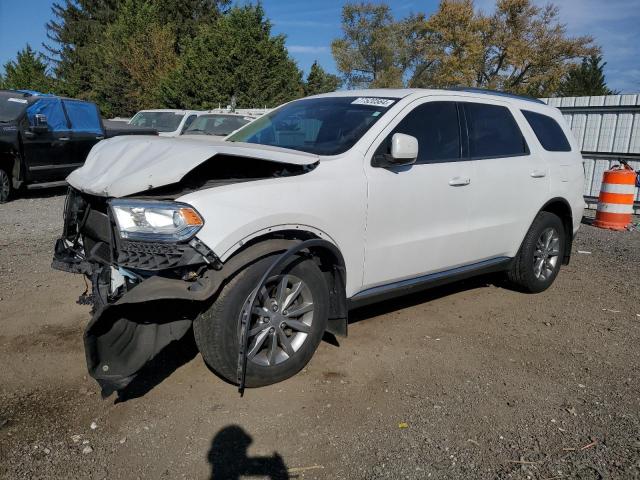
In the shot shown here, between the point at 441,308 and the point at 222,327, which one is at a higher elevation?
the point at 222,327

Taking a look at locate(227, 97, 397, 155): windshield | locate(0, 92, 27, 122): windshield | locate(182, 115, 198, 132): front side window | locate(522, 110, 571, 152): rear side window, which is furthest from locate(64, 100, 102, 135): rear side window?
locate(522, 110, 571, 152): rear side window

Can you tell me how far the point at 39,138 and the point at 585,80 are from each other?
39672 mm

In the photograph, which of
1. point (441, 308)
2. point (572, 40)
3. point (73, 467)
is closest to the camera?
point (73, 467)

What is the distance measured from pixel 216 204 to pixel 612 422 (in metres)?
2.61

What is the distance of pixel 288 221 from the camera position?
321 centimetres

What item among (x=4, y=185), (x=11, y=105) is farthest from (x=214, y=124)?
(x=4, y=185)

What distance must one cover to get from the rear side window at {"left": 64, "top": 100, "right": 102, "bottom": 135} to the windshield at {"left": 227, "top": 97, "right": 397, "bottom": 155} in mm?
7847

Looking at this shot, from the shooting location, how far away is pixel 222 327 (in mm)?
2990

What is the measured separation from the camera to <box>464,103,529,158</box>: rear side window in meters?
4.53

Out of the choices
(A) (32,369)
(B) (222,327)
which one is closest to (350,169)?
(B) (222,327)

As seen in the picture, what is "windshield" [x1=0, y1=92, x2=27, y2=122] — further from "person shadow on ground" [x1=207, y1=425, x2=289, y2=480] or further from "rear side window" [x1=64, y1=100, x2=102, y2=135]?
"person shadow on ground" [x1=207, y1=425, x2=289, y2=480]

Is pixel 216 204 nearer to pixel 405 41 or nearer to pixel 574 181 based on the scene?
pixel 574 181

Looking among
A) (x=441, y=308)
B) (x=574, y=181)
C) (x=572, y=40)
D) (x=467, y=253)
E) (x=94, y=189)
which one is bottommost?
(x=441, y=308)

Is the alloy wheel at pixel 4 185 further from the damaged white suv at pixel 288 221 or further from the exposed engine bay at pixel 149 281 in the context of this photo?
the exposed engine bay at pixel 149 281
